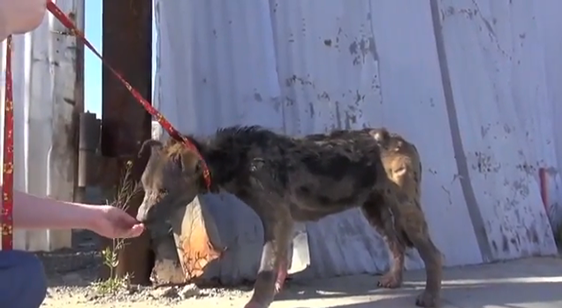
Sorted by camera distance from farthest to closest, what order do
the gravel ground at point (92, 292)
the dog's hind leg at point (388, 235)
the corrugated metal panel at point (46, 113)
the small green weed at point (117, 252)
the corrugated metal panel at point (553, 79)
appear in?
the corrugated metal panel at point (553, 79) → the dog's hind leg at point (388, 235) → the corrugated metal panel at point (46, 113) → the small green weed at point (117, 252) → the gravel ground at point (92, 292)

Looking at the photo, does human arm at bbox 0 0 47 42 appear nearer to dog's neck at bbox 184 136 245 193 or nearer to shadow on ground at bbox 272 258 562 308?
dog's neck at bbox 184 136 245 193

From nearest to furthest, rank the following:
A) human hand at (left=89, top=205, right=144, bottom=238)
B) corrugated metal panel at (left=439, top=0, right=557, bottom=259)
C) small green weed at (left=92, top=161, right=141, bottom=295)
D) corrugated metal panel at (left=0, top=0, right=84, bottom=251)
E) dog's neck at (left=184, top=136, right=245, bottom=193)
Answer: human hand at (left=89, top=205, right=144, bottom=238)
dog's neck at (left=184, top=136, right=245, bottom=193)
small green weed at (left=92, top=161, right=141, bottom=295)
corrugated metal panel at (left=0, top=0, right=84, bottom=251)
corrugated metal panel at (left=439, top=0, right=557, bottom=259)

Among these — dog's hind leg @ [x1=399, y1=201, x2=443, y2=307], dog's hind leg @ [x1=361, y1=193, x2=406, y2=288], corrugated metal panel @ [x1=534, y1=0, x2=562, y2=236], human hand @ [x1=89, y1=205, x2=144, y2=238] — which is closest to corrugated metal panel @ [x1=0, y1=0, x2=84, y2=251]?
dog's hind leg @ [x1=361, y1=193, x2=406, y2=288]

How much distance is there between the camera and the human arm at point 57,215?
163 cm

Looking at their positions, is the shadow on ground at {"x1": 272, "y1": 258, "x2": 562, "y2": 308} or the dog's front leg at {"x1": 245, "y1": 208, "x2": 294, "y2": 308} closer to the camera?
the dog's front leg at {"x1": 245, "y1": 208, "x2": 294, "y2": 308}

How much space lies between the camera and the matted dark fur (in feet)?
11.1

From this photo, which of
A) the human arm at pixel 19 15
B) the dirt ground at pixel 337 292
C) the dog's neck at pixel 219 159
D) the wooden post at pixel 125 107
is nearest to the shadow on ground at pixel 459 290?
the dirt ground at pixel 337 292

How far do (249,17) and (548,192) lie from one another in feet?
9.31

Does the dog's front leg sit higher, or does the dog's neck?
the dog's neck

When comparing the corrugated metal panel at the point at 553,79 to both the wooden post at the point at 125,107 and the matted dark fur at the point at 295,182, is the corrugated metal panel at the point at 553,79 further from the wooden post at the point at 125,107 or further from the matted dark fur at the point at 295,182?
the wooden post at the point at 125,107

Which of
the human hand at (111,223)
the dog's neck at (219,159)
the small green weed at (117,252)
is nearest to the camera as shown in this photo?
the human hand at (111,223)

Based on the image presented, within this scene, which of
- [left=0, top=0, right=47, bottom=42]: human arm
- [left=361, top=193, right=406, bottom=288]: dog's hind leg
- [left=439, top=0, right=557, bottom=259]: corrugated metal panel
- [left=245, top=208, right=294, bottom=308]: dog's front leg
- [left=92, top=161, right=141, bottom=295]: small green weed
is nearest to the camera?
[left=0, top=0, right=47, bottom=42]: human arm

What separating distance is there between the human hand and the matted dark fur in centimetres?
148

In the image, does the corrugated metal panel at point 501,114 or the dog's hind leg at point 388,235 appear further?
the corrugated metal panel at point 501,114
